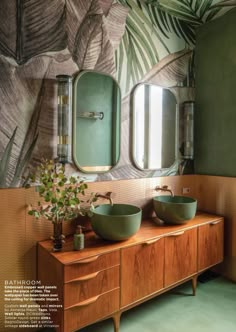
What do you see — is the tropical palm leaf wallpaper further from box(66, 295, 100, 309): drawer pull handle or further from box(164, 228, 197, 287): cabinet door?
box(66, 295, 100, 309): drawer pull handle

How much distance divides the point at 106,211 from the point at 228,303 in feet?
4.52

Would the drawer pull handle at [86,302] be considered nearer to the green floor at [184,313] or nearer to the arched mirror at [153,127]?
the green floor at [184,313]

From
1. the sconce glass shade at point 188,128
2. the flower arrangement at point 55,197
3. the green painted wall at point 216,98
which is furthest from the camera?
the sconce glass shade at point 188,128

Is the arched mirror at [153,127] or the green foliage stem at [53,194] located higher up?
the arched mirror at [153,127]

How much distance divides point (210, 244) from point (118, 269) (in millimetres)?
1093

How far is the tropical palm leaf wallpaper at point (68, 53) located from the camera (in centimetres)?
175

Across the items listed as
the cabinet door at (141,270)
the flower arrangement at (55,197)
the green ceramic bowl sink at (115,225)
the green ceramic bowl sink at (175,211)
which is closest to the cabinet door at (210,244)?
the green ceramic bowl sink at (175,211)

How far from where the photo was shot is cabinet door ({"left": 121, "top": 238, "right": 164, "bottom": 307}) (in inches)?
69.5

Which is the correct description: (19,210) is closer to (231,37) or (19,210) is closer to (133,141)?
(133,141)

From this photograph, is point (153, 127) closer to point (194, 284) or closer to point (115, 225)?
point (115, 225)

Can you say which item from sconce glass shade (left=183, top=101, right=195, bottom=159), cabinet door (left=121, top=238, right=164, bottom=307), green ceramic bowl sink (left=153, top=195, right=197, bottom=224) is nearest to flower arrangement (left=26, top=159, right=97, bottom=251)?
cabinet door (left=121, top=238, right=164, bottom=307)

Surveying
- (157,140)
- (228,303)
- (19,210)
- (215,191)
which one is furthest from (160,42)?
(228,303)

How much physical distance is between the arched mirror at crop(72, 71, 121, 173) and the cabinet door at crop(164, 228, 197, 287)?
826mm

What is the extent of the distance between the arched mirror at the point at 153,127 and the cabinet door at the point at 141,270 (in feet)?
2.68
